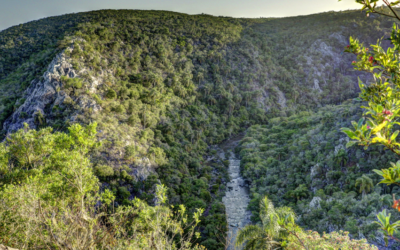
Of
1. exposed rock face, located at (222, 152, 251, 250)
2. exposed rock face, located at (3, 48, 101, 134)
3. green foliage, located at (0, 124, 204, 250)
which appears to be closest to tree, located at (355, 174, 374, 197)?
exposed rock face, located at (222, 152, 251, 250)

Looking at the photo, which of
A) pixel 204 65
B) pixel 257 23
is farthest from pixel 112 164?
pixel 257 23

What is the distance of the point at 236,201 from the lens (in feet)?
115

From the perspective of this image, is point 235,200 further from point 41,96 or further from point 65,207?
point 41,96

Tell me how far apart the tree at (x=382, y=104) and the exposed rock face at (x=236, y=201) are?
2592 centimetres

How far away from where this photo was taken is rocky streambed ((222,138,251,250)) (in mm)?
29586

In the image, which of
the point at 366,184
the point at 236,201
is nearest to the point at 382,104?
the point at 366,184

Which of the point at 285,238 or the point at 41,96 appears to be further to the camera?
the point at 41,96

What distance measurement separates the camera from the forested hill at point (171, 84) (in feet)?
103

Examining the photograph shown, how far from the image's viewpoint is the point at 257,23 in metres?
110

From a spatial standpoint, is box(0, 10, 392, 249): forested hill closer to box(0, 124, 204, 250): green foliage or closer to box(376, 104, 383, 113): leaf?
box(0, 124, 204, 250): green foliage

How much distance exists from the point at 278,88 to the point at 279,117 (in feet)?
59.0

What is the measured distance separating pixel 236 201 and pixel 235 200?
0.28m

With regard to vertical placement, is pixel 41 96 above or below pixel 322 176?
above

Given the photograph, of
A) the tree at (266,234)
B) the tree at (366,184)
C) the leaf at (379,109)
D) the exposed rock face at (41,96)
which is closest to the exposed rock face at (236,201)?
the tree at (266,234)
